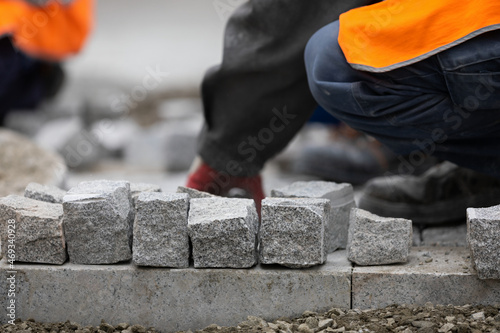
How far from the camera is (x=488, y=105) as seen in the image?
212 cm

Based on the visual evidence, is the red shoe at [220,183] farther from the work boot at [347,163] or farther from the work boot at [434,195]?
the work boot at [347,163]

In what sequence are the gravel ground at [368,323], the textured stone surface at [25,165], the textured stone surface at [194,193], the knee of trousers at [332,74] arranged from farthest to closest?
the textured stone surface at [25,165], the textured stone surface at [194,193], the knee of trousers at [332,74], the gravel ground at [368,323]

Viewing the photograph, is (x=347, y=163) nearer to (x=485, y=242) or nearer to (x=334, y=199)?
(x=334, y=199)

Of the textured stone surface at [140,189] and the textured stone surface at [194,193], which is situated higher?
the textured stone surface at [140,189]

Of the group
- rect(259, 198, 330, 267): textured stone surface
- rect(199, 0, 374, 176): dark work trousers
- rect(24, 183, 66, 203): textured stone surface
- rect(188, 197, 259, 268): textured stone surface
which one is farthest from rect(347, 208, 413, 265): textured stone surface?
rect(24, 183, 66, 203): textured stone surface

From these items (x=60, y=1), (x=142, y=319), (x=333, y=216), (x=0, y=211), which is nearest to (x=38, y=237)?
(x=0, y=211)

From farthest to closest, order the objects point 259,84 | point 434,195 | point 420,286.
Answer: point 434,195
point 259,84
point 420,286

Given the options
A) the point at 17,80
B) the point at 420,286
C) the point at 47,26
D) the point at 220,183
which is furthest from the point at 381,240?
the point at 47,26

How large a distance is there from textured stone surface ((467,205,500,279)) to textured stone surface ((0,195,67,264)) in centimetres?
132

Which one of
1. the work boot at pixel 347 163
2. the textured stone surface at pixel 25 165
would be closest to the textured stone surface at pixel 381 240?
the textured stone surface at pixel 25 165

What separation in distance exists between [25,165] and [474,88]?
2.80m

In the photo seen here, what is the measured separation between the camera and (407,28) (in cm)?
205

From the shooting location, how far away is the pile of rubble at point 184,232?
6.94 ft

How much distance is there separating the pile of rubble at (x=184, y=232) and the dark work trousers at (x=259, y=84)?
24.7 inches
